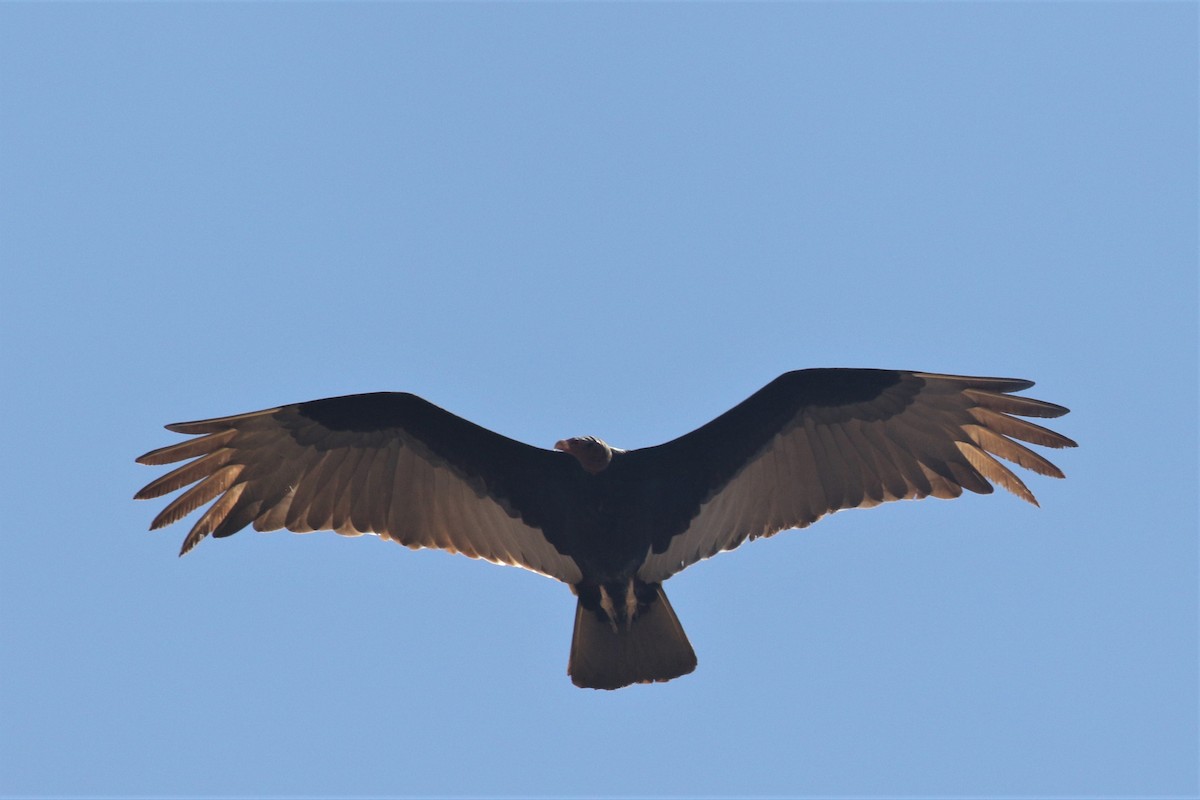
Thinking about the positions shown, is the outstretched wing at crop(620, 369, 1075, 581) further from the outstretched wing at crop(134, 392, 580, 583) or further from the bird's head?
the outstretched wing at crop(134, 392, 580, 583)

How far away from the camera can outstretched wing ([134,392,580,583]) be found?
6750 mm

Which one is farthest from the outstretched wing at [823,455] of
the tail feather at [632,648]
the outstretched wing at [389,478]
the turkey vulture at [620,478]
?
the outstretched wing at [389,478]

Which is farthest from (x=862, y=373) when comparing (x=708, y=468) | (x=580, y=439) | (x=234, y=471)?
(x=234, y=471)

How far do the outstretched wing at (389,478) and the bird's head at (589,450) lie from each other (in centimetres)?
20

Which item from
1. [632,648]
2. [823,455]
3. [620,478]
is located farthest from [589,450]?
[823,455]

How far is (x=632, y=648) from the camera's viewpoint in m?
6.73

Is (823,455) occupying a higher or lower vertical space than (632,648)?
higher

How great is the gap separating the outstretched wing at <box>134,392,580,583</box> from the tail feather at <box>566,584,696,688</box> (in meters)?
0.34

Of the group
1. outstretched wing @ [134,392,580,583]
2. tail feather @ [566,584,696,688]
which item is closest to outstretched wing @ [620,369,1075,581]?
tail feather @ [566,584,696,688]

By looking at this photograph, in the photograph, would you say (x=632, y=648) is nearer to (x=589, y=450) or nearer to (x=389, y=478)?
(x=589, y=450)

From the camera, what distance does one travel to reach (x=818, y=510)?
6992mm

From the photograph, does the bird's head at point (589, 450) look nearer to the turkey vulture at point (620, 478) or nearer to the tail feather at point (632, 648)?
the turkey vulture at point (620, 478)

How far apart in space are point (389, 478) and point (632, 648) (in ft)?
5.17

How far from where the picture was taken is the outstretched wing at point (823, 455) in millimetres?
6809
